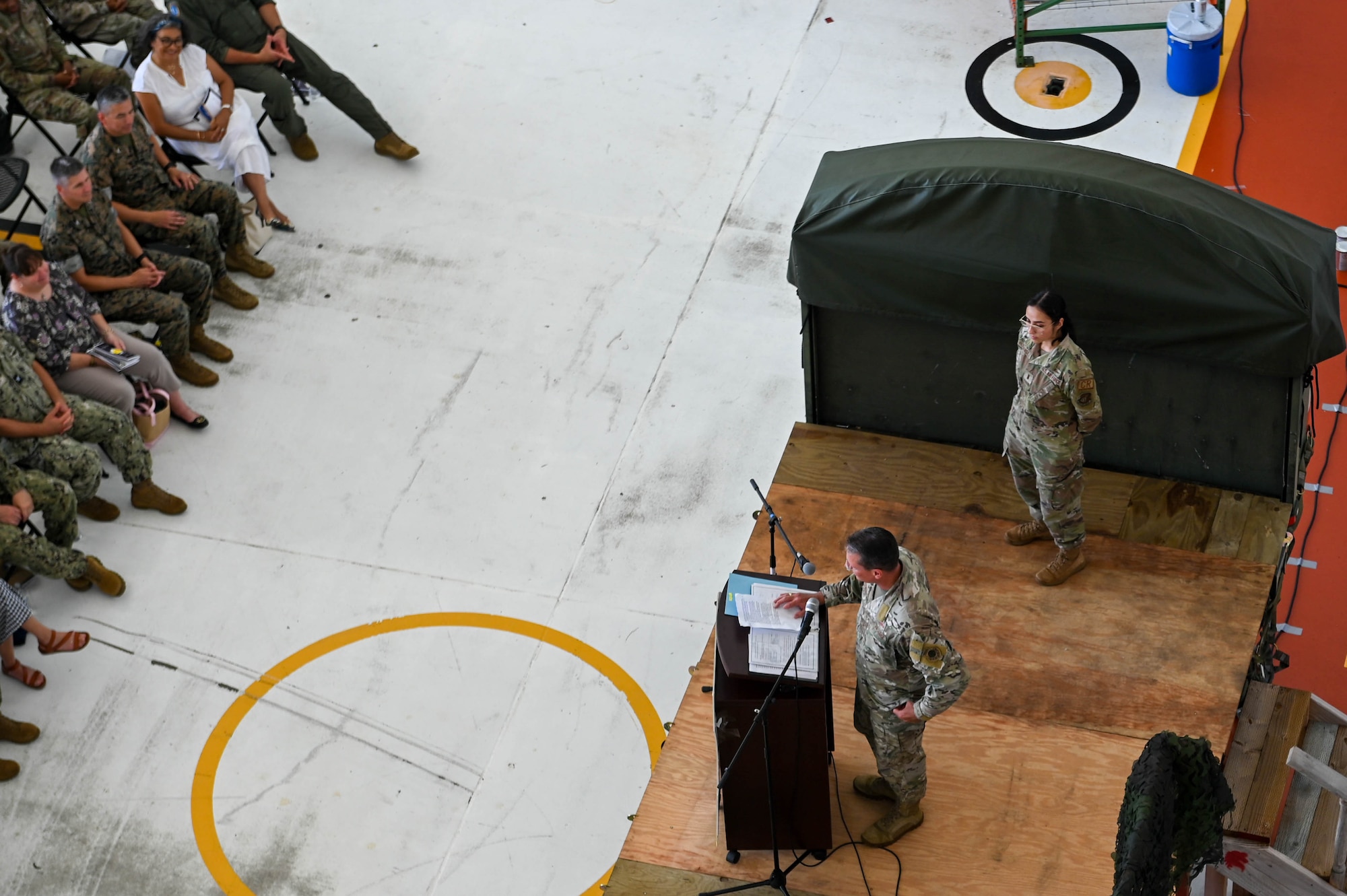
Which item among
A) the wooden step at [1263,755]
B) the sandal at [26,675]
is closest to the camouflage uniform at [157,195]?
the sandal at [26,675]

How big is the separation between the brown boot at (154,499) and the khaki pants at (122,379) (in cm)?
42

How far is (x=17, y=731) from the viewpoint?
6.66 meters

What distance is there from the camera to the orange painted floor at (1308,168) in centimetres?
695

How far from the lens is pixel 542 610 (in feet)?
23.6

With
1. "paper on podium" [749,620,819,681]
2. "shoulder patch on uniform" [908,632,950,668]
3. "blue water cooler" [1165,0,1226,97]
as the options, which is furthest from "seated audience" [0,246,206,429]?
"blue water cooler" [1165,0,1226,97]

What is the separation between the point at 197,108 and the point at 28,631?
11.8ft

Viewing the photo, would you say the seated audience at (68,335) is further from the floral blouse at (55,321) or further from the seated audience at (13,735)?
the seated audience at (13,735)

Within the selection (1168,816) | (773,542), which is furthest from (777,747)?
(1168,816)

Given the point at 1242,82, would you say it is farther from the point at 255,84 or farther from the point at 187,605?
the point at 187,605

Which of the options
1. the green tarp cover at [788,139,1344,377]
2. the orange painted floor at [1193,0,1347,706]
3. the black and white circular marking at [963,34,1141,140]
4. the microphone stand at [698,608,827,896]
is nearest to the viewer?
the microphone stand at [698,608,827,896]

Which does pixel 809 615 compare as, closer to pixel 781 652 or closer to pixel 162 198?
pixel 781 652

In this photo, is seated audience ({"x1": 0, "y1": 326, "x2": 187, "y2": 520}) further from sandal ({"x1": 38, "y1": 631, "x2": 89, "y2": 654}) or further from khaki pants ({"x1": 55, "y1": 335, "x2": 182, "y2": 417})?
sandal ({"x1": 38, "y1": 631, "x2": 89, "y2": 654})

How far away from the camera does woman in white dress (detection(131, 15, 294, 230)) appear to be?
8.56 m

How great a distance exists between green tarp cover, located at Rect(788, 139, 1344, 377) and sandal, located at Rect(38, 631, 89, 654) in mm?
4101
